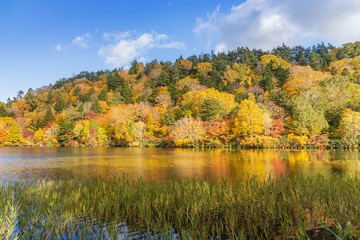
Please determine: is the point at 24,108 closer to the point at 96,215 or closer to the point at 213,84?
the point at 213,84

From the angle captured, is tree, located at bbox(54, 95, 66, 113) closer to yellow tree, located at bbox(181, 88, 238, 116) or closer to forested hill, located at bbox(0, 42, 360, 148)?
forested hill, located at bbox(0, 42, 360, 148)

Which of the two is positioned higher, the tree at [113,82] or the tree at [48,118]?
the tree at [113,82]

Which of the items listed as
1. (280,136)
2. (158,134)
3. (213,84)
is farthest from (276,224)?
(213,84)

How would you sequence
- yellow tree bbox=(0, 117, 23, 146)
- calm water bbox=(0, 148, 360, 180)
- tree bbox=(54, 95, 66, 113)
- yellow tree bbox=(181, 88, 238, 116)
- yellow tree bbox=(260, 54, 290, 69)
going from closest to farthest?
calm water bbox=(0, 148, 360, 180), yellow tree bbox=(181, 88, 238, 116), yellow tree bbox=(0, 117, 23, 146), yellow tree bbox=(260, 54, 290, 69), tree bbox=(54, 95, 66, 113)

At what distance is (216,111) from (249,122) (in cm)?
775

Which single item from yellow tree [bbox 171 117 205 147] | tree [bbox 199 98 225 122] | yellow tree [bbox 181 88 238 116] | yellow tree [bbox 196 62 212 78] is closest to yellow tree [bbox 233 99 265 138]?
tree [bbox 199 98 225 122]

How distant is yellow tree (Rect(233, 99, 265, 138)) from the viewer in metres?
34.3

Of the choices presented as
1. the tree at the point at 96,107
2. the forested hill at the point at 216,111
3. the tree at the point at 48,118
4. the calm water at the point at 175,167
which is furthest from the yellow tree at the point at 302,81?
the tree at the point at 48,118

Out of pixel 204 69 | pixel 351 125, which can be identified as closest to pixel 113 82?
pixel 204 69

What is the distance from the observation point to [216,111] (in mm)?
40781

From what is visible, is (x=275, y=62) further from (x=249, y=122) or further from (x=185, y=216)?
(x=185, y=216)

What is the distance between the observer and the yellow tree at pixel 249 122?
3428cm

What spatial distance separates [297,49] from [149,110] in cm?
7093

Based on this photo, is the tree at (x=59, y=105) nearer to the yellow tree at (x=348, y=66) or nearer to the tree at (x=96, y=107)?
the tree at (x=96, y=107)
